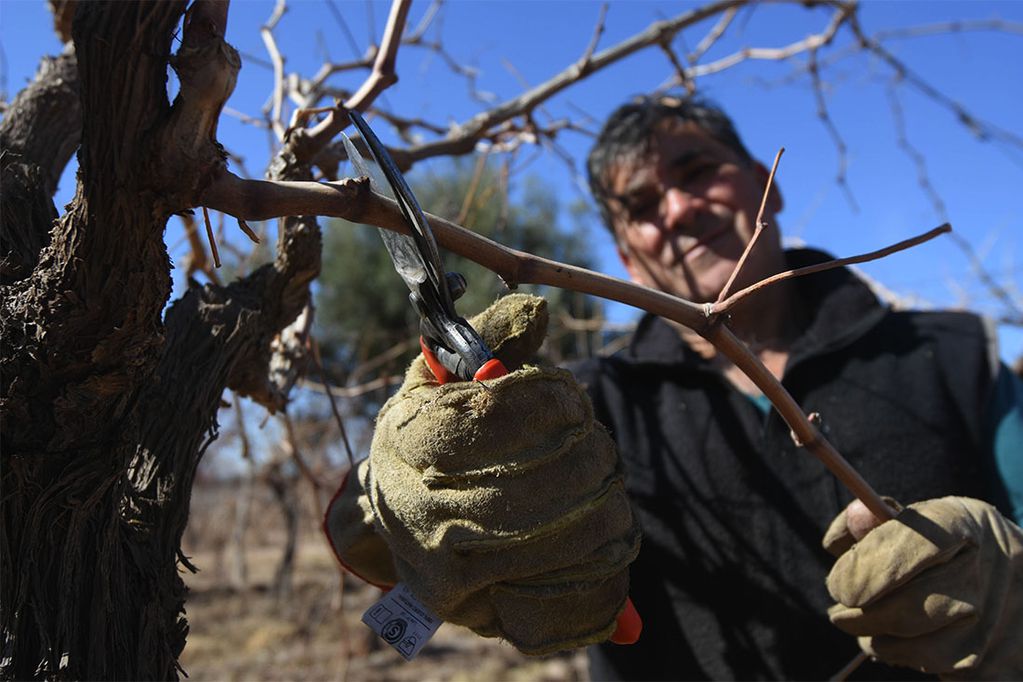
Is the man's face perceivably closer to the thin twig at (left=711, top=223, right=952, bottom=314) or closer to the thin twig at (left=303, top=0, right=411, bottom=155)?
the thin twig at (left=303, top=0, right=411, bottom=155)

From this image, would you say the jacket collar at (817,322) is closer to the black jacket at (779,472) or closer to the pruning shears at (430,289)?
the black jacket at (779,472)

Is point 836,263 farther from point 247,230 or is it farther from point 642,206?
→ point 642,206

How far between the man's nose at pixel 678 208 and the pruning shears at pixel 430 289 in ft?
3.69

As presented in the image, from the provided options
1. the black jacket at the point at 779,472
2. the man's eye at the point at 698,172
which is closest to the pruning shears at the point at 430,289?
the black jacket at the point at 779,472

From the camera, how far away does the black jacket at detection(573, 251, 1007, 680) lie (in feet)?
5.26

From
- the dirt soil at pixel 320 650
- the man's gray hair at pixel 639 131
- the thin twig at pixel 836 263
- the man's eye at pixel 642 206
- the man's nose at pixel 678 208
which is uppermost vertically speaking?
the man's gray hair at pixel 639 131

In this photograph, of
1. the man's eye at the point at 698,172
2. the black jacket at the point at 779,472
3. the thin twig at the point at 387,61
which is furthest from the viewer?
the man's eye at the point at 698,172

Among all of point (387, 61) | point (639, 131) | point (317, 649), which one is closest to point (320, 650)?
point (317, 649)

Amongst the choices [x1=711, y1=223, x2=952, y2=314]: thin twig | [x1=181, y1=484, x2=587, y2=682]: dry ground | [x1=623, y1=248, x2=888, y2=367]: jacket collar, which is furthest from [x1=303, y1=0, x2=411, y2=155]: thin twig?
[x1=181, y1=484, x2=587, y2=682]: dry ground

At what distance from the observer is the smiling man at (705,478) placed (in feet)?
2.71

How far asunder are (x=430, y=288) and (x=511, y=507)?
0.84 feet

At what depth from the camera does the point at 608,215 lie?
210 cm

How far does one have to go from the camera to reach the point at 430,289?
2.70 ft

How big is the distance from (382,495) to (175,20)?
0.54m
